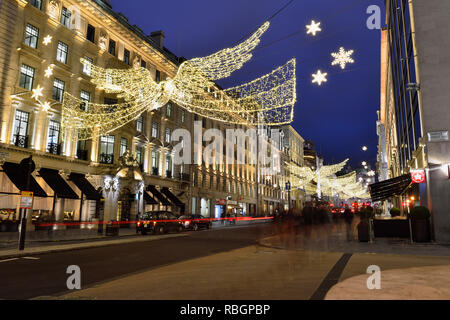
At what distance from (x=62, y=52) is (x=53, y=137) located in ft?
23.1

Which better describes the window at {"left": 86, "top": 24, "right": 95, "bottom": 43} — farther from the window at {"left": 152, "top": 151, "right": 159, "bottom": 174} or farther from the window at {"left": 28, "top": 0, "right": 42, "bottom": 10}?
the window at {"left": 152, "top": 151, "right": 159, "bottom": 174}

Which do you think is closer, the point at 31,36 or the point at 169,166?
the point at 31,36

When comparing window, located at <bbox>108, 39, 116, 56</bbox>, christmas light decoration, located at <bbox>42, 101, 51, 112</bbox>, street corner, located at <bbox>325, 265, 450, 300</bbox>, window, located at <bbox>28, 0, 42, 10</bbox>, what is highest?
window, located at <bbox>108, 39, 116, 56</bbox>

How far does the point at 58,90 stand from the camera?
84.2 feet

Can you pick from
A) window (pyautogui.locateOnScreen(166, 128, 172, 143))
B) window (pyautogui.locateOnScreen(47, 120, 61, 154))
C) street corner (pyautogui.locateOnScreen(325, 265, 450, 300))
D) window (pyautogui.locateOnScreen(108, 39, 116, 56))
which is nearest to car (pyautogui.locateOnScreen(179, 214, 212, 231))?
window (pyautogui.locateOnScreen(47, 120, 61, 154))

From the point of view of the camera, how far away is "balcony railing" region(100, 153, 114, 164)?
29.5m

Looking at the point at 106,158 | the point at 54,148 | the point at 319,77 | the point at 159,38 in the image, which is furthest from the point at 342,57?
the point at 159,38

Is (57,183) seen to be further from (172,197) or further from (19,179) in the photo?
(172,197)

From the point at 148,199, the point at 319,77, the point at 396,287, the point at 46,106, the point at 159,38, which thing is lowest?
the point at 396,287

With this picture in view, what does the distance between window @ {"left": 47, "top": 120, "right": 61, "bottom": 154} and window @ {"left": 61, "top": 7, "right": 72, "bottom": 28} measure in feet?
26.8

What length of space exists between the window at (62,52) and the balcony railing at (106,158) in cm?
847

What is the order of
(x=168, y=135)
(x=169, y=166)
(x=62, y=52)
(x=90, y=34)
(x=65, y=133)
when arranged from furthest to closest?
(x=168, y=135) < (x=169, y=166) < (x=90, y=34) < (x=62, y=52) < (x=65, y=133)

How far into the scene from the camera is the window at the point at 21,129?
874 inches

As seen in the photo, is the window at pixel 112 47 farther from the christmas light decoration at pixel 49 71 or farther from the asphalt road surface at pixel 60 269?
the asphalt road surface at pixel 60 269
